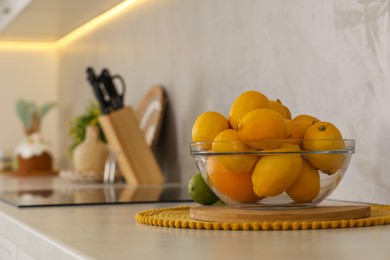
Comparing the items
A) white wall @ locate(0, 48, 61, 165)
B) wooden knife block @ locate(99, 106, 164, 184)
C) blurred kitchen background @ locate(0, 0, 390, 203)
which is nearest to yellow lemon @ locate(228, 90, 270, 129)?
blurred kitchen background @ locate(0, 0, 390, 203)

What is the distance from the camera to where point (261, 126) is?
100cm

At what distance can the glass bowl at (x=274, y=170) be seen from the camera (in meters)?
0.98

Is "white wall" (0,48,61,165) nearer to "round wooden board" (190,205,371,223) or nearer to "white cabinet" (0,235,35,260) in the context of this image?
"white cabinet" (0,235,35,260)

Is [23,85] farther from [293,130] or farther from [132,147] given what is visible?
[293,130]

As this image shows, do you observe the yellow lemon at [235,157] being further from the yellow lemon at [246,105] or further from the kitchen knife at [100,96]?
the kitchen knife at [100,96]

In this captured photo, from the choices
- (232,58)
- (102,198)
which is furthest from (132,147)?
(102,198)

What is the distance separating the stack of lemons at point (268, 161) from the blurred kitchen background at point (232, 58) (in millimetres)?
293

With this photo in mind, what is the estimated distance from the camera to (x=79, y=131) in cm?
276

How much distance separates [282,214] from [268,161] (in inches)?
2.7

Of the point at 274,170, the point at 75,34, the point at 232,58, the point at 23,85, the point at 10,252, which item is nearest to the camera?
the point at 274,170

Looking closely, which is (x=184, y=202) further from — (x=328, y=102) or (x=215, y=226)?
(x=215, y=226)

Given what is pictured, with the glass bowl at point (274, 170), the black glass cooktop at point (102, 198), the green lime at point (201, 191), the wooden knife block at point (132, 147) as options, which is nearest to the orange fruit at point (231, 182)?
the glass bowl at point (274, 170)

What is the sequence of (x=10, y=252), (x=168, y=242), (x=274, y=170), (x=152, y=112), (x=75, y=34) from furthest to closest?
1. (x=75, y=34)
2. (x=152, y=112)
3. (x=10, y=252)
4. (x=274, y=170)
5. (x=168, y=242)

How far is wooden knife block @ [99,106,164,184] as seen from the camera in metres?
2.23
